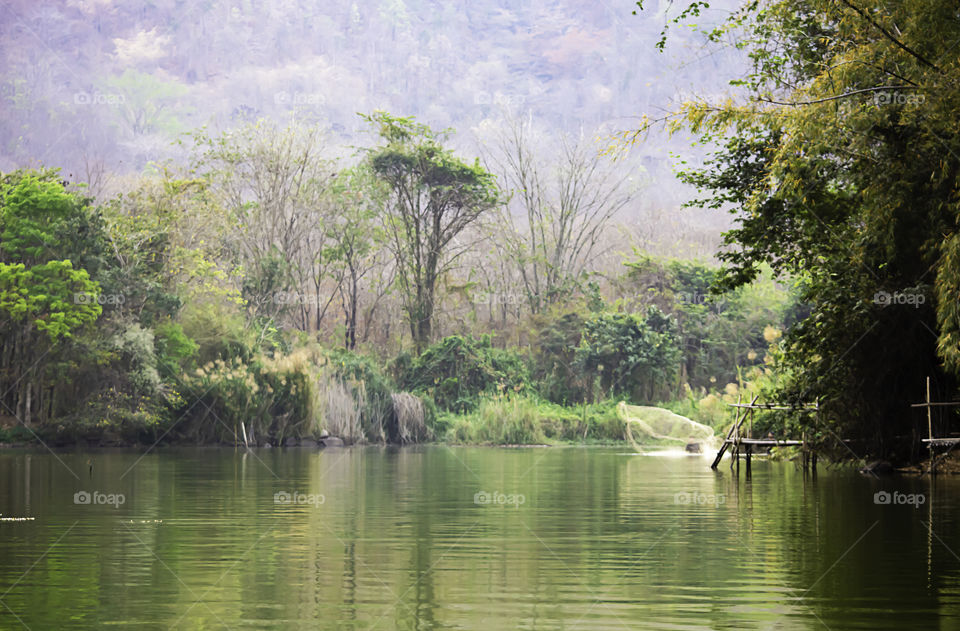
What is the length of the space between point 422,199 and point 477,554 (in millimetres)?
38004

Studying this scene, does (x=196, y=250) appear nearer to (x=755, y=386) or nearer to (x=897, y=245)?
(x=755, y=386)

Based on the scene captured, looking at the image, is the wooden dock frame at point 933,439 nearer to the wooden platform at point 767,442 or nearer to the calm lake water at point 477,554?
the calm lake water at point 477,554

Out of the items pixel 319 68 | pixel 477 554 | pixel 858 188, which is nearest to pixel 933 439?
pixel 858 188

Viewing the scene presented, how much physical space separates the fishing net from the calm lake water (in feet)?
50.7

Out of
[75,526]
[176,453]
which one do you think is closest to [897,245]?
[75,526]

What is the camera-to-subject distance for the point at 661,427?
36188 millimetres

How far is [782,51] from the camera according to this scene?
23.0 m

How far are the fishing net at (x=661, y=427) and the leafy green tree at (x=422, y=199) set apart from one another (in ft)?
36.5

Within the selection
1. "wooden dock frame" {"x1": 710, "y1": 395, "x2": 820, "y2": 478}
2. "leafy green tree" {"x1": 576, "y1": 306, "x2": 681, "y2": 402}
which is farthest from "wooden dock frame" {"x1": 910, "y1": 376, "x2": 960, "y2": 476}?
"leafy green tree" {"x1": 576, "y1": 306, "x2": 681, "y2": 402}

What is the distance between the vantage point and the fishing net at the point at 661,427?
34812mm

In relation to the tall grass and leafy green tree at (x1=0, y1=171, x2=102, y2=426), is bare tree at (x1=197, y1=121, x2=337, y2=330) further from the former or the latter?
leafy green tree at (x1=0, y1=171, x2=102, y2=426)

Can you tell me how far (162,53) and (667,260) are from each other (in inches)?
2579

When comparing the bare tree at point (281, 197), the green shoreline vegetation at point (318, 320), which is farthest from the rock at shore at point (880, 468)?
the bare tree at point (281, 197)

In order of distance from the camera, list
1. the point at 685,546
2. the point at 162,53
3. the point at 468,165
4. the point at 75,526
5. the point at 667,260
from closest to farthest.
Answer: the point at 685,546, the point at 75,526, the point at 468,165, the point at 667,260, the point at 162,53
